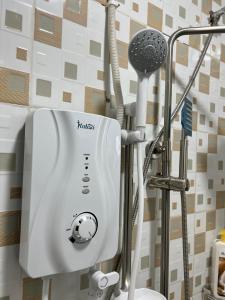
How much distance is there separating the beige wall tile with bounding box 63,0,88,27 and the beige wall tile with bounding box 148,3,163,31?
8.6 inches

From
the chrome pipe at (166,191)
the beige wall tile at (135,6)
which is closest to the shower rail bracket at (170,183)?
the chrome pipe at (166,191)

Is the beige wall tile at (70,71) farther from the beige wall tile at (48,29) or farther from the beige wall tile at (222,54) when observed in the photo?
the beige wall tile at (222,54)

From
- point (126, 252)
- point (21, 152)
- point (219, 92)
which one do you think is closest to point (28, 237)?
point (21, 152)

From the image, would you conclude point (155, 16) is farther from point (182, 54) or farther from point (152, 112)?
point (152, 112)

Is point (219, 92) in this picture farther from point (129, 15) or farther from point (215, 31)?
point (129, 15)

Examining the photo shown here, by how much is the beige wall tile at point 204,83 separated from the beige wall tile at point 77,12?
0.48 meters

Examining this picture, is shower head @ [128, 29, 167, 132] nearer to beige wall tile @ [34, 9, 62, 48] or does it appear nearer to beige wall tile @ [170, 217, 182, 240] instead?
beige wall tile @ [34, 9, 62, 48]

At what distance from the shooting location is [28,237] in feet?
1.55

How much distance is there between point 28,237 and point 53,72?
1.08 feet

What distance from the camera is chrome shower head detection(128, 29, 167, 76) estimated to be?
57 cm

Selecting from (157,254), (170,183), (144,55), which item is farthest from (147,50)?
(157,254)

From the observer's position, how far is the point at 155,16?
0.79 m

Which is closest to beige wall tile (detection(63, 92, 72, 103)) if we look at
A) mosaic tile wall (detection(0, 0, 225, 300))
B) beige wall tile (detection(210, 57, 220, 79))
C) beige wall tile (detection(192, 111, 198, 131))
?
mosaic tile wall (detection(0, 0, 225, 300))

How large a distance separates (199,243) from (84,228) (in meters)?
0.57
